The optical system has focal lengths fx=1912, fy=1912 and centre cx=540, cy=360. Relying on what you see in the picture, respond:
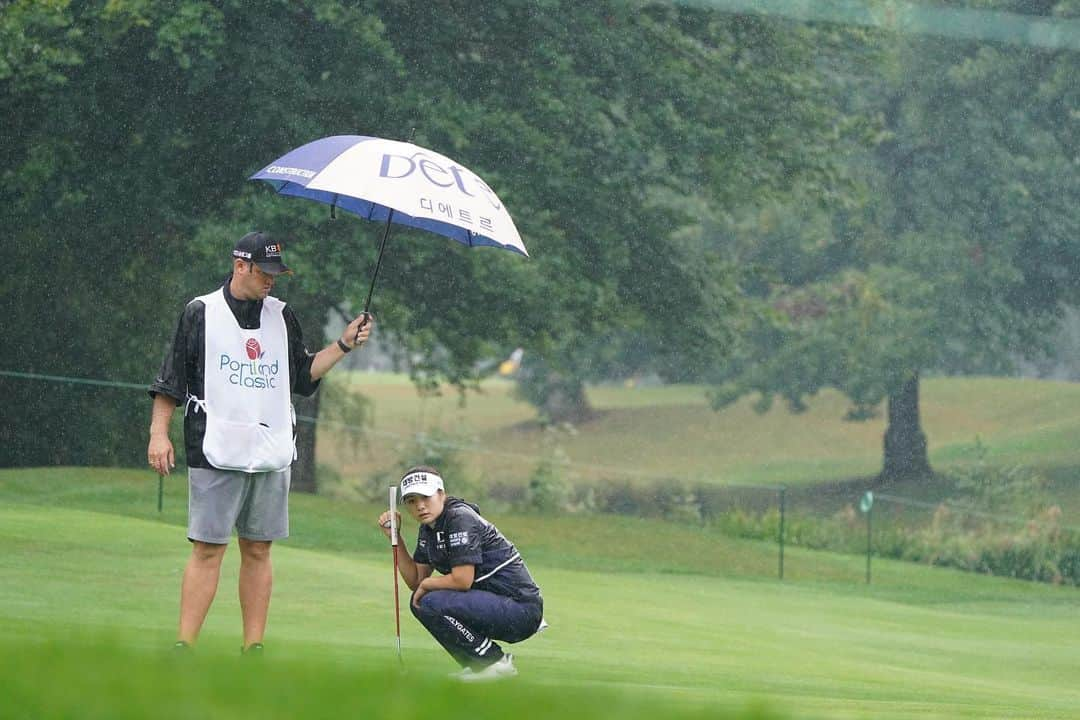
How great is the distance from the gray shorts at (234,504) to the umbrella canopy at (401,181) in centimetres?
130

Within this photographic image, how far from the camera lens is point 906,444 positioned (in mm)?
49656

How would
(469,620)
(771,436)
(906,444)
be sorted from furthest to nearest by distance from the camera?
(771,436)
(906,444)
(469,620)

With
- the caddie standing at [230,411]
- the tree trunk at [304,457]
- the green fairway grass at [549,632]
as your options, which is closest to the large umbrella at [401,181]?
the caddie standing at [230,411]

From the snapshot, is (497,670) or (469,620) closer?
(497,670)

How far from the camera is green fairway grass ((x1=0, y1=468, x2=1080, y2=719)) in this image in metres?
3.34

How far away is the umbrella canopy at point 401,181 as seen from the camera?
844 cm

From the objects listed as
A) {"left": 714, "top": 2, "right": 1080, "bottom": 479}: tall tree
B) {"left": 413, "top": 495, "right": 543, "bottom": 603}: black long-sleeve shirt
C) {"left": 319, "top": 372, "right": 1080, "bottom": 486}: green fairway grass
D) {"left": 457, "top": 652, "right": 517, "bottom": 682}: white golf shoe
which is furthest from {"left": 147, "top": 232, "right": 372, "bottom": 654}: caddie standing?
{"left": 319, "top": 372, "right": 1080, "bottom": 486}: green fairway grass

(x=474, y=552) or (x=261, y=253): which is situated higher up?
(x=261, y=253)

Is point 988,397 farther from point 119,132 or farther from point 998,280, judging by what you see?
point 119,132

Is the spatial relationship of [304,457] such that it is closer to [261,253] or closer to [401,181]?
[401,181]

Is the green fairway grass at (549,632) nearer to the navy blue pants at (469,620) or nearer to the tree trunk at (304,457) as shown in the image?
the navy blue pants at (469,620)

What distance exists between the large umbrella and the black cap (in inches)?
22.5

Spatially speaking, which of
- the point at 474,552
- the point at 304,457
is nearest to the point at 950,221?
the point at 304,457

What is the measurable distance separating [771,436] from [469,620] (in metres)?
56.4
